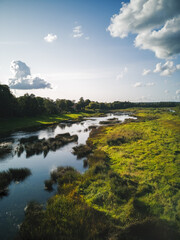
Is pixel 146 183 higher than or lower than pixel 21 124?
lower

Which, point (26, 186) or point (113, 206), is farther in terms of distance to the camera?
point (26, 186)

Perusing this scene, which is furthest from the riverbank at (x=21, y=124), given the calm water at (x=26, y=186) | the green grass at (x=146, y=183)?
the green grass at (x=146, y=183)

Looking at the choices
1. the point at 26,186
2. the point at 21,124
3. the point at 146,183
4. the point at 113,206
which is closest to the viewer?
the point at 113,206

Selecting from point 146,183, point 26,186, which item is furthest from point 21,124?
point 146,183

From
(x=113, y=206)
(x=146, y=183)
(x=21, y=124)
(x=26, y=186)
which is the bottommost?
(x=26, y=186)

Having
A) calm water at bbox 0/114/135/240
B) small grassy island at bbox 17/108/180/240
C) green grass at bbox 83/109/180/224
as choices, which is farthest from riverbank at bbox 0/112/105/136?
green grass at bbox 83/109/180/224

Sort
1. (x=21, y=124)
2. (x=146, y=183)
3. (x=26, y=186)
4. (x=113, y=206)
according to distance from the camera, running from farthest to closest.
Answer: (x=21, y=124)
(x=26, y=186)
(x=146, y=183)
(x=113, y=206)

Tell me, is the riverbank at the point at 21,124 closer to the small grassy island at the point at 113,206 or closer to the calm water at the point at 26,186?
the calm water at the point at 26,186

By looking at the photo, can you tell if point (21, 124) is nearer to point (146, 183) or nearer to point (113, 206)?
point (113, 206)

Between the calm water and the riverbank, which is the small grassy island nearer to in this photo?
the calm water

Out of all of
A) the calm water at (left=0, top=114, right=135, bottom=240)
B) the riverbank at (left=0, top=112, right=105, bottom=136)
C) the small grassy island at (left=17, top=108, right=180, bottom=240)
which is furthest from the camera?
the riverbank at (left=0, top=112, right=105, bottom=136)

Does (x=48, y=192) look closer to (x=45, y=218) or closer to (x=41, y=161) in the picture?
(x=45, y=218)

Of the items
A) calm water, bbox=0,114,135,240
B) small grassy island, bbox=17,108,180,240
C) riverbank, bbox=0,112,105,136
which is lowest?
calm water, bbox=0,114,135,240

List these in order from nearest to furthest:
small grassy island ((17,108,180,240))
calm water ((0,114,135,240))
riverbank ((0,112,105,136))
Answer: small grassy island ((17,108,180,240))
calm water ((0,114,135,240))
riverbank ((0,112,105,136))
